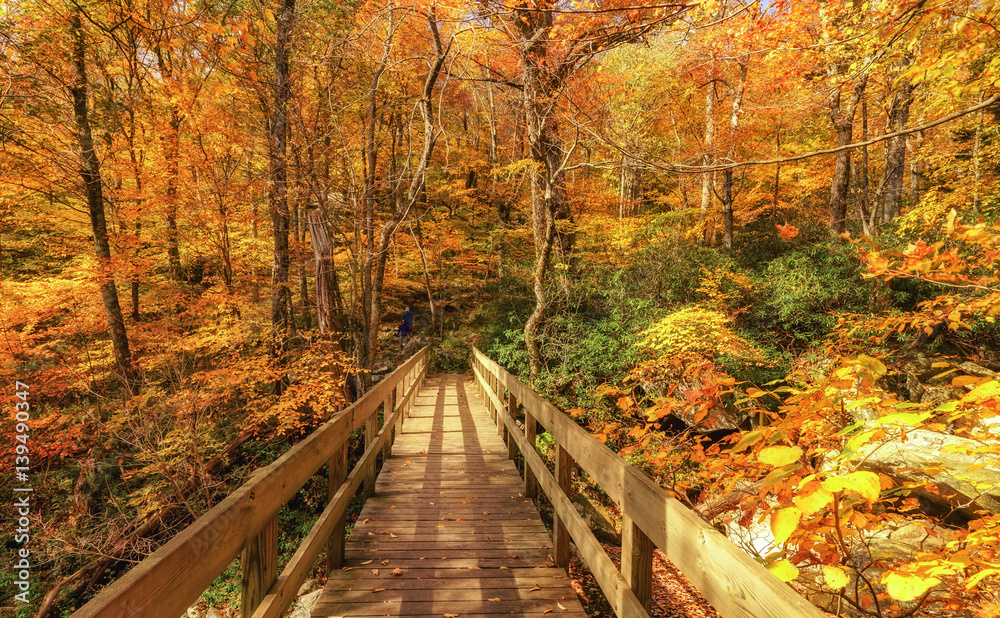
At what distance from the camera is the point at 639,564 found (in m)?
1.92

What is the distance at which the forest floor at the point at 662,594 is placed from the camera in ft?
17.1

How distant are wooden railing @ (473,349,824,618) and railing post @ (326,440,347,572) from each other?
155 centimetres

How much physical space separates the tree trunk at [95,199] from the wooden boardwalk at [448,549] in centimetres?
831

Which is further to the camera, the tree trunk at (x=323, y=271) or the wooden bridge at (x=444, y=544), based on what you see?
the tree trunk at (x=323, y=271)

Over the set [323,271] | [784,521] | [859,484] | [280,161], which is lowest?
[784,521]

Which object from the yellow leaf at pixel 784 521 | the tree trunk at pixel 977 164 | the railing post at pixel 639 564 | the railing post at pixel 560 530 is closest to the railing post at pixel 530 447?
the railing post at pixel 560 530

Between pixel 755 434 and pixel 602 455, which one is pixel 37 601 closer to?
pixel 602 455

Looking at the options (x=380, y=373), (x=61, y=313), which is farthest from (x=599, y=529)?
(x=61, y=313)

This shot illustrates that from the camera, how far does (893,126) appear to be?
8.52 meters

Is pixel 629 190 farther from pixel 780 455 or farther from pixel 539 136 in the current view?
pixel 780 455

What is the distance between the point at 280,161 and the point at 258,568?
9.45 m

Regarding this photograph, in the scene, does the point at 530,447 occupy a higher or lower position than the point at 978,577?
lower

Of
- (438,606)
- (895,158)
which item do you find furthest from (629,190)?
(438,606)

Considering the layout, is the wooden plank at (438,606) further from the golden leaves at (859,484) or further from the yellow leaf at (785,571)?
the golden leaves at (859,484)
